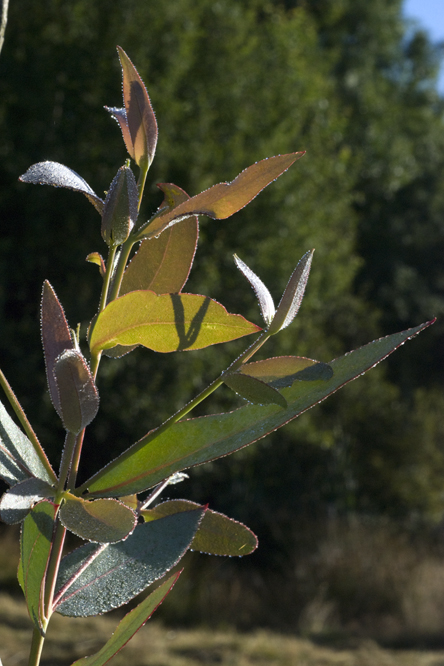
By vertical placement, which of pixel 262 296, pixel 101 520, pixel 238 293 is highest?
pixel 262 296

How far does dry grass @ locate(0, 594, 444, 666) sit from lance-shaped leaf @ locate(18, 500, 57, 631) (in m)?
3.45

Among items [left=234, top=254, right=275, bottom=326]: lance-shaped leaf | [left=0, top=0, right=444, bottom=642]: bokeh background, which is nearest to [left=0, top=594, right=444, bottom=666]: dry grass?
[left=0, top=0, right=444, bottom=642]: bokeh background

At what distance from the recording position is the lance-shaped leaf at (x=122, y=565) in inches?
12.2

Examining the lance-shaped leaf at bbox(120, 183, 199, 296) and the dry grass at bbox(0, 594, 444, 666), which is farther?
the dry grass at bbox(0, 594, 444, 666)

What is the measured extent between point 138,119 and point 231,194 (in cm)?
7

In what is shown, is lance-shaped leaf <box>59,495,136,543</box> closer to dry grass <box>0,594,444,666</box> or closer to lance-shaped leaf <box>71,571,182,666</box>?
lance-shaped leaf <box>71,571,182,666</box>

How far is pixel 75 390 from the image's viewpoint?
0.28 meters

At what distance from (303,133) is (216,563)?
4.23 m

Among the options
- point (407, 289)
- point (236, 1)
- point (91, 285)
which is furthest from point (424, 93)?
point (91, 285)

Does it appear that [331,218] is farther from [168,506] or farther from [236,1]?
[168,506]

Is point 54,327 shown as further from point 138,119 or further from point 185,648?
point 185,648

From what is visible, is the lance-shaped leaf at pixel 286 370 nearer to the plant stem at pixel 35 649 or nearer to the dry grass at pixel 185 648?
the plant stem at pixel 35 649

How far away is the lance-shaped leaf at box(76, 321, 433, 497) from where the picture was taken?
0.29 m

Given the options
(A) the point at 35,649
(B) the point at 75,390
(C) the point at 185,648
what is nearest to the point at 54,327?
(B) the point at 75,390
